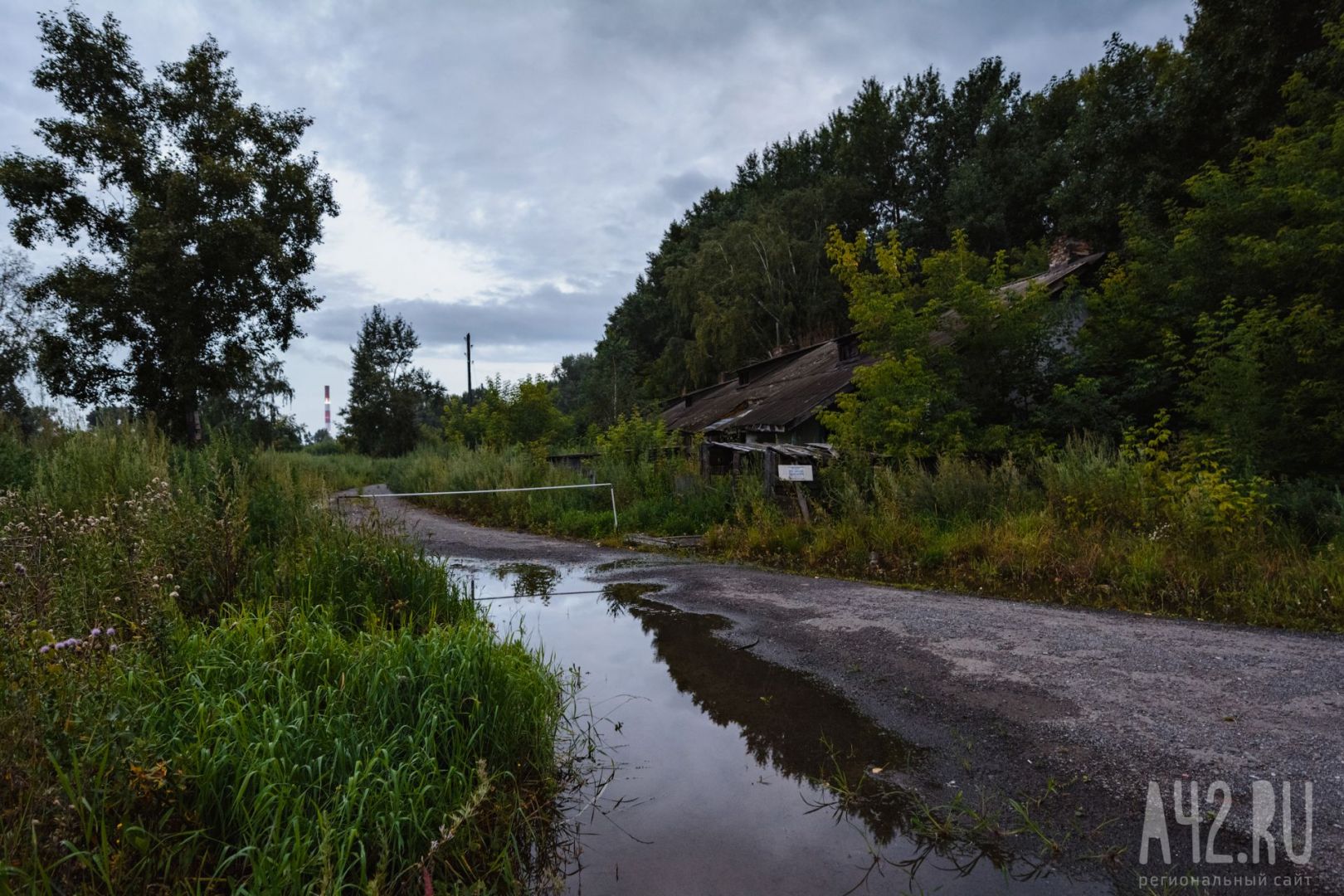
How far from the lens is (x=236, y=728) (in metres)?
2.77

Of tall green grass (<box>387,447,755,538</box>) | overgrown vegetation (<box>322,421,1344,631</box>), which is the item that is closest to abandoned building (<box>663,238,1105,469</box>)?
tall green grass (<box>387,447,755,538</box>)

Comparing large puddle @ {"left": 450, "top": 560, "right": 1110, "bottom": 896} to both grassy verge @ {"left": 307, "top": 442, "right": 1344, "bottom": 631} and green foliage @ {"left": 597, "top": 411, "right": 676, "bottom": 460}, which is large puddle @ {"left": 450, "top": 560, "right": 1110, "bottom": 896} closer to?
grassy verge @ {"left": 307, "top": 442, "right": 1344, "bottom": 631}

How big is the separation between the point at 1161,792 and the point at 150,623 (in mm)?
4721

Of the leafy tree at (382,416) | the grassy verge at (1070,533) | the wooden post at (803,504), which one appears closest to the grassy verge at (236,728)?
the grassy verge at (1070,533)

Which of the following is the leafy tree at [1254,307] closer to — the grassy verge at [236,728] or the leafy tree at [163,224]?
the grassy verge at [236,728]

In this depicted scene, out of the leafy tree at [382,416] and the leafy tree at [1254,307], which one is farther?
the leafy tree at [382,416]

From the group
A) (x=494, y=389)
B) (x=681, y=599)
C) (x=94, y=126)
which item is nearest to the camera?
(x=681, y=599)

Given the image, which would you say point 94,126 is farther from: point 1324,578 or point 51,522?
point 1324,578

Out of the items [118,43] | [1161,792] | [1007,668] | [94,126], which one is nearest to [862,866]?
[1161,792]

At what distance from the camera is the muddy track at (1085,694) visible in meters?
3.00

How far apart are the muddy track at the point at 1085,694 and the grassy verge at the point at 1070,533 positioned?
2.50 feet

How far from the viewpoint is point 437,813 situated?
2801mm

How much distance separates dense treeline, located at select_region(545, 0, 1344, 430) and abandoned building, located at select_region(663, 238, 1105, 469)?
175cm

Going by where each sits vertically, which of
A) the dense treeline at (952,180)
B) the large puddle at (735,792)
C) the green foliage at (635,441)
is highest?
the dense treeline at (952,180)
